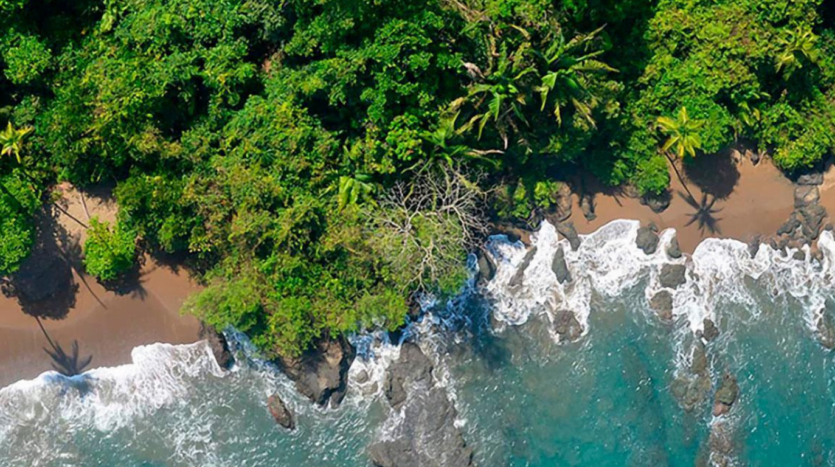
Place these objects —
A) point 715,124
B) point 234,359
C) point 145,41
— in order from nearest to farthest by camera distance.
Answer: point 145,41
point 715,124
point 234,359

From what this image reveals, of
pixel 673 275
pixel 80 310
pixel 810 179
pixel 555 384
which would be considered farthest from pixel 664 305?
pixel 80 310

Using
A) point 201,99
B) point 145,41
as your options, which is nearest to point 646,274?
point 201,99

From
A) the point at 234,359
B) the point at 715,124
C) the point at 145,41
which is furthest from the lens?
the point at 234,359

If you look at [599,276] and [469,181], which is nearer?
[469,181]

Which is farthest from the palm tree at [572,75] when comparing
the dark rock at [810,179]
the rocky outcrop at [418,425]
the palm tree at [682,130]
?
the rocky outcrop at [418,425]

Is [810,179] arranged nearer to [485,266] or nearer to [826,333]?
[826,333]

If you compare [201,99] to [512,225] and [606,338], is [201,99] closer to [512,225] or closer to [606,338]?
[512,225]

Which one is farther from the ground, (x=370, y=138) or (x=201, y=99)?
(x=201, y=99)
